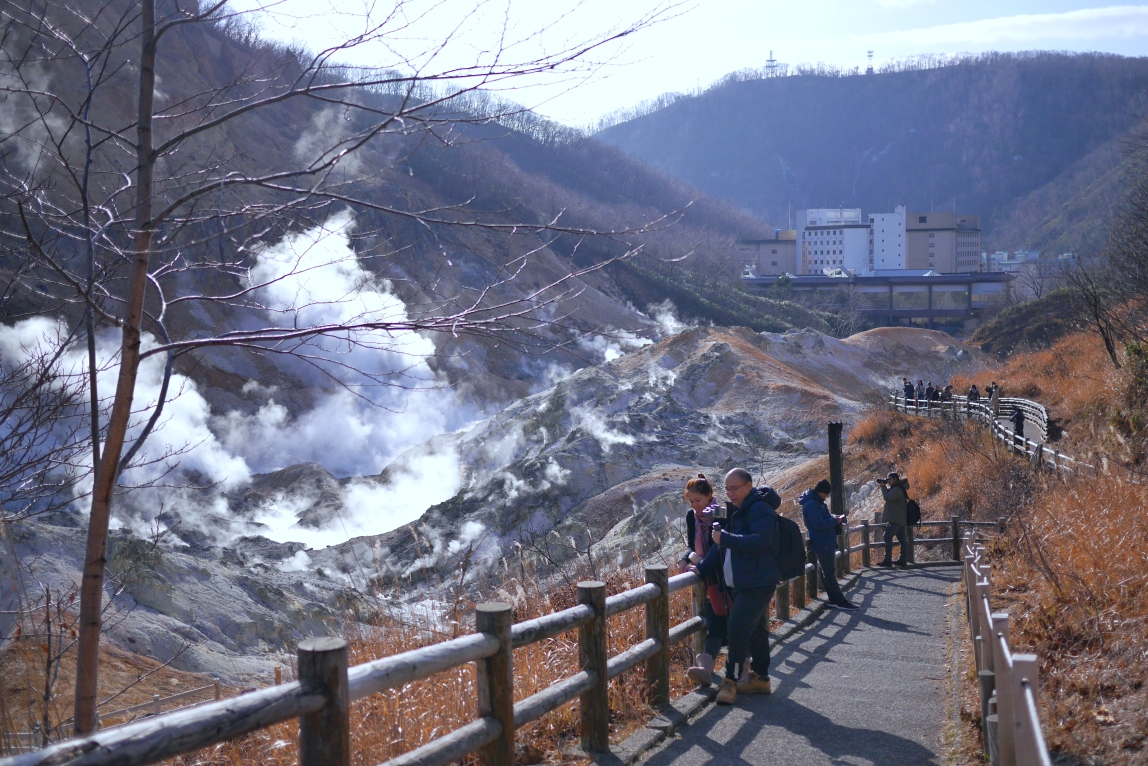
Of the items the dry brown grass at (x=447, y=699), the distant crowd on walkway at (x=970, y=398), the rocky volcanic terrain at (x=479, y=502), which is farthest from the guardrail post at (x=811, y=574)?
the distant crowd on walkway at (x=970, y=398)

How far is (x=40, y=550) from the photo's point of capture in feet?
48.0

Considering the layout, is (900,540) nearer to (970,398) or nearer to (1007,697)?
(1007,697)

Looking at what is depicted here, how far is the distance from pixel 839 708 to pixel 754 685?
0.54 metres

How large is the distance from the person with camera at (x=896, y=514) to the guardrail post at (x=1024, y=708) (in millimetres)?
13613

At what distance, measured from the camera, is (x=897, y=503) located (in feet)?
52.0

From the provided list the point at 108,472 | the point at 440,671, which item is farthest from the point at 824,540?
the point at 108,472

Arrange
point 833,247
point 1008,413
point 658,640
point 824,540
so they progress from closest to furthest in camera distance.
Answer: point 658,640 < point 824,540 < point 1008,413 < point 833,247

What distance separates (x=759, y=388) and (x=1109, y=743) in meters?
35.4

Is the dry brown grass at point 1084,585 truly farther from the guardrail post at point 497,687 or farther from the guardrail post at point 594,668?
the guardrail post at point 497,687

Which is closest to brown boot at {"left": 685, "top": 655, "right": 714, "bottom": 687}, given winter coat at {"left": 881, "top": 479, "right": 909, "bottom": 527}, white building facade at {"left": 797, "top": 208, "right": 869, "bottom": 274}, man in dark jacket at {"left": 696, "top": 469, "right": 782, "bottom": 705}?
man in dark jacket at {"left": 696, "top": 469, "right": 782, "bottom": 705}

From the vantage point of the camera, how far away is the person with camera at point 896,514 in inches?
625

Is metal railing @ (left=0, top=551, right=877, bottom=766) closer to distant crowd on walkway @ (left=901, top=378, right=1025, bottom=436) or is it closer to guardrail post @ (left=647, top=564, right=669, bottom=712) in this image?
guardrail post @ (left=647, top=564, right=669, bottom=712)

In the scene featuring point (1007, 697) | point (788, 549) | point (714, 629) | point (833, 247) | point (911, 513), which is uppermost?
point (833, 247)

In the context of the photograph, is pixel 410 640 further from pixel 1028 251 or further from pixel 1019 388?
Result: pixel 1028 251
